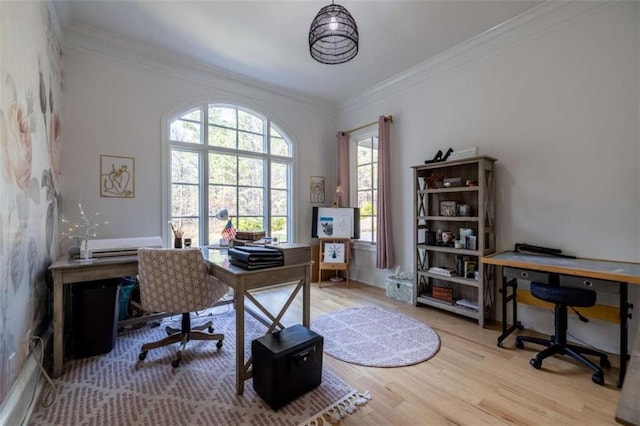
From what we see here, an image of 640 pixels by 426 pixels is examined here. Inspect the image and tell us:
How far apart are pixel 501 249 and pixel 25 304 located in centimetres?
398

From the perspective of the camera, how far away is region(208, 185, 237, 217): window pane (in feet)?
12.5

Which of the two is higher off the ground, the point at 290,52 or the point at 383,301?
the point at 290,52

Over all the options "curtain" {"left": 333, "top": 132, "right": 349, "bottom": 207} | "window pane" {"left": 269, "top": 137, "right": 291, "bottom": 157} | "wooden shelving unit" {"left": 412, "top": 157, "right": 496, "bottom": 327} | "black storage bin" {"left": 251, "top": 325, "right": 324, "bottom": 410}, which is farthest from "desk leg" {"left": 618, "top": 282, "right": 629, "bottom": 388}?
"window pane" {"left": 269, "top": 137, "right": 291, "bottom": 157}

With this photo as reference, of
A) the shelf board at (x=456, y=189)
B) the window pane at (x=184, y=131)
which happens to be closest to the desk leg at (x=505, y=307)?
the shelf board at (x=456, y=189)

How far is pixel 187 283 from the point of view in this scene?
6.81ft

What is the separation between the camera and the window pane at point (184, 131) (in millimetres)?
3525

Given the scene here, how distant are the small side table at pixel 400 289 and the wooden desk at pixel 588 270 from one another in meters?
1.09

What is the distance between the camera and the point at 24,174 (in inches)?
67.9

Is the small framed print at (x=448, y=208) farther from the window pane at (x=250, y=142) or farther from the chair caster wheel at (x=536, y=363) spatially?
the window pane at (x=250, y=142)

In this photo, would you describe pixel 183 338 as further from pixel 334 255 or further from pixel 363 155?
pixel 363 155

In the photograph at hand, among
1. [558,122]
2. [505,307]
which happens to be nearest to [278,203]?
[505,307]

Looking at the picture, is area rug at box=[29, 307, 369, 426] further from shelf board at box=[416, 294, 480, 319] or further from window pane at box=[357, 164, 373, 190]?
window pane at box=[357, 164, 373, 190]

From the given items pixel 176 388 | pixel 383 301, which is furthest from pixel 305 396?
pixel 383 301

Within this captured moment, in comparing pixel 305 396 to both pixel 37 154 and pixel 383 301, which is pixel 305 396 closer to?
pixel 383 301
